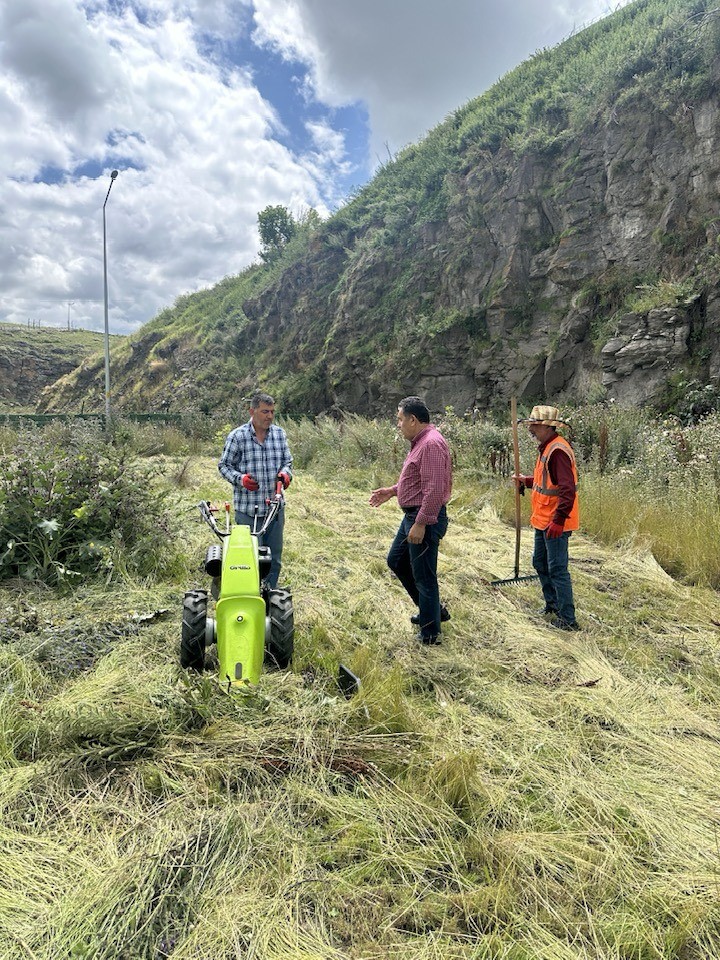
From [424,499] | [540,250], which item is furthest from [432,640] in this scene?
[540,250]

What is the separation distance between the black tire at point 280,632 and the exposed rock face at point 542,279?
38.8ft

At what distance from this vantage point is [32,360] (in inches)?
1945

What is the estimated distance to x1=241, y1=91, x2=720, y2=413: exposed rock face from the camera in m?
13.0

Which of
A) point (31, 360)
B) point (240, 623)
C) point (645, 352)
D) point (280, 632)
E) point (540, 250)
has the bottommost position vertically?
point (280, 632)

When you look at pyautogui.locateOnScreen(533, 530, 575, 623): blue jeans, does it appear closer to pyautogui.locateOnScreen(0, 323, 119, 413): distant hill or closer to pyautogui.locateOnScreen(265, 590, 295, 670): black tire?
pyautogui.locateOnScreen(265, 590, 295, 670): black tire

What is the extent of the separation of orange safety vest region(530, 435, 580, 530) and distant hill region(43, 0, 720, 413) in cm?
943

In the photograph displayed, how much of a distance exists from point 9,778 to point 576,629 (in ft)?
12.4

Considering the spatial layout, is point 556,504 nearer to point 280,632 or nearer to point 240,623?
point 280,632

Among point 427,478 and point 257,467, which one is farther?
point 257,467

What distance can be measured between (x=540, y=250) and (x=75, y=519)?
54.3 ft

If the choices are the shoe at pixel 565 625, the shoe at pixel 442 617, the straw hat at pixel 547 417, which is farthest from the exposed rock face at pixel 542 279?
the shoe at pixel 442 617

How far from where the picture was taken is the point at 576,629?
4.28 m

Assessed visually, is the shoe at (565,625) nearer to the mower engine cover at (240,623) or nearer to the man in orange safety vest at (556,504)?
the man in orange safety vest at (556,504)

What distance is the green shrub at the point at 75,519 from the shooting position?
4379mm
